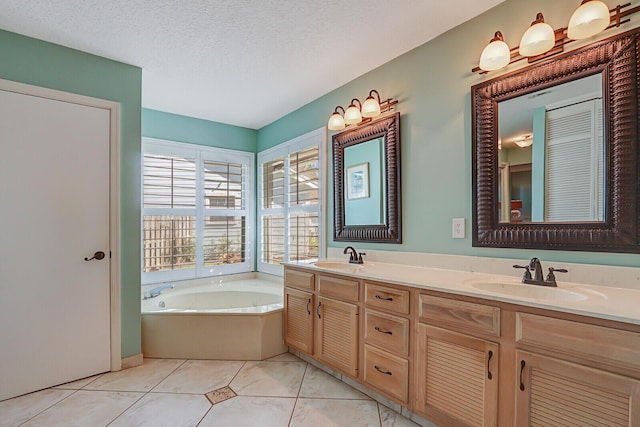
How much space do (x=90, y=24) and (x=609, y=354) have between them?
3.16 metres

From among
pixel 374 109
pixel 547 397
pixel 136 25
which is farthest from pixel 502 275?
pixel 136 25

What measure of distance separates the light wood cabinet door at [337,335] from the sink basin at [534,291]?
0.81 m

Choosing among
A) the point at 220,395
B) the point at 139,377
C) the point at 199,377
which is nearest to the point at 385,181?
the point at 220,395

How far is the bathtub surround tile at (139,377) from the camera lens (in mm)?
2229

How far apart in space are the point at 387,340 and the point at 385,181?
1.17 metres

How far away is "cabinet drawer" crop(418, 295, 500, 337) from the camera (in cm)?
143

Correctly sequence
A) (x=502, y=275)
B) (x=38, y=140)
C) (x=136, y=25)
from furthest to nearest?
(x=38, y=140), (x=136, y=25), (x=502, y=275)

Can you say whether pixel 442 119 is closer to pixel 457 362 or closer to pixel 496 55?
pixel 496 55

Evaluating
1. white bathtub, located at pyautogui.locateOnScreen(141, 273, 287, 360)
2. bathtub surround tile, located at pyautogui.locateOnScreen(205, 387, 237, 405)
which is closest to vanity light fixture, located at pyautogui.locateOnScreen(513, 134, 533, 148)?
white bathtub, located at pyautogui.locateOnScreen(141, 273, 287, 360)

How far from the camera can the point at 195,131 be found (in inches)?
149

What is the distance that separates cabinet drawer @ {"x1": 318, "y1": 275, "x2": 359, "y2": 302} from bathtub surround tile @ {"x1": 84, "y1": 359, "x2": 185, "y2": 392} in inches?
53.3

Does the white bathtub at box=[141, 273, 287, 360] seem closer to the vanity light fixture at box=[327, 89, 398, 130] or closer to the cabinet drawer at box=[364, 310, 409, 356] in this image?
the cabinet drawer at box=[364, 310, 409, 356]

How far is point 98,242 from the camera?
2422mm

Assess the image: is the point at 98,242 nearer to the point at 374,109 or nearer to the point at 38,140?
the point at 38,140
